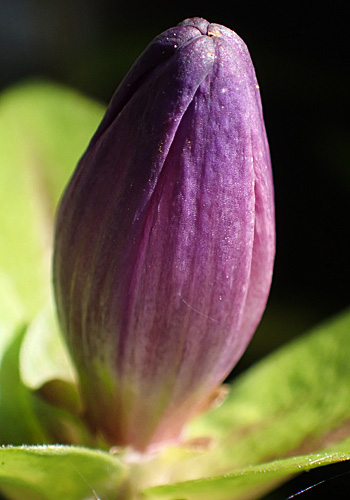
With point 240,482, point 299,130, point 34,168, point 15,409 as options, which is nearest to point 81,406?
point 15,409

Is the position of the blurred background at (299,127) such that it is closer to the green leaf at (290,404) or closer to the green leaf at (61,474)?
the green leaf at (290,404)

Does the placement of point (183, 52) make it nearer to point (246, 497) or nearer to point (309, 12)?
point (246, 497)

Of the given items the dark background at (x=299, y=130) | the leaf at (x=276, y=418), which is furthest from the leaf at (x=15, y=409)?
the dark background at (x=299, y=130)

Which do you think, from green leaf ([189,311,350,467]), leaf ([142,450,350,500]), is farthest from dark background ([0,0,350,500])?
leaf ([142,450,350,500])

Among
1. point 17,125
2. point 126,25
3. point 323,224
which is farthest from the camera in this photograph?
point 126,25

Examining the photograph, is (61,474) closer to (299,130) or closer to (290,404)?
(290,404)

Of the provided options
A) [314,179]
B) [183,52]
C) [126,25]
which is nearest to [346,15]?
[314,179]
